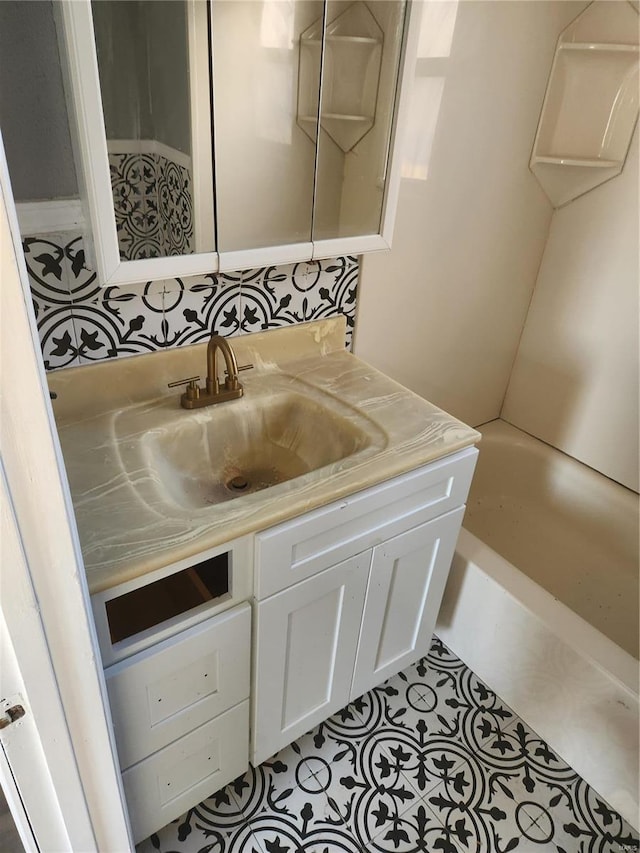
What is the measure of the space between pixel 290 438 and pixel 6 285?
2.86 feet

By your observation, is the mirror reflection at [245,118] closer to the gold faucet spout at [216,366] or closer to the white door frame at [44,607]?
the gold faucet spout at [216,366]

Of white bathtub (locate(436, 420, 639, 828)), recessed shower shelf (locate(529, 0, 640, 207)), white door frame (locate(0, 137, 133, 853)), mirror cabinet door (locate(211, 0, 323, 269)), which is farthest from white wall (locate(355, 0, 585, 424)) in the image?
white door frame (locate(0, 137, 133, 853))

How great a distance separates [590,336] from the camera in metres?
1.77

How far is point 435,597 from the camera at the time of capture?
55.6 inches

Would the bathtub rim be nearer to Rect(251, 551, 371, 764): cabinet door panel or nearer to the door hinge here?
Rect(251, 551, 371, 764): cabinet door panel

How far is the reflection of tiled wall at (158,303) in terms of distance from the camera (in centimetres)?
103

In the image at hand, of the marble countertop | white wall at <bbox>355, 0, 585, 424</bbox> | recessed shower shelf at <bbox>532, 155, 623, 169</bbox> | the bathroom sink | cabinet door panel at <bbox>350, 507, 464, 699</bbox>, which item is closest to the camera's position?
the marble countertop

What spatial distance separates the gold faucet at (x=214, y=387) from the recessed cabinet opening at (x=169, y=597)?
33 cm

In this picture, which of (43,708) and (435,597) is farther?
(435,597)

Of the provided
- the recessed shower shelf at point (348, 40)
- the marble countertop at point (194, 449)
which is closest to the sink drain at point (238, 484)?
the marble countertop at point (194, 449)

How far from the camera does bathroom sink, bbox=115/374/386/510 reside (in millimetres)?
1110

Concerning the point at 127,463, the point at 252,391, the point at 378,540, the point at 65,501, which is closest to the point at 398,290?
the point at 252,391

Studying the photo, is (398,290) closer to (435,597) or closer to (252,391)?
(252,391)

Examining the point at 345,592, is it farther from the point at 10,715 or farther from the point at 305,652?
the point at 10,715
